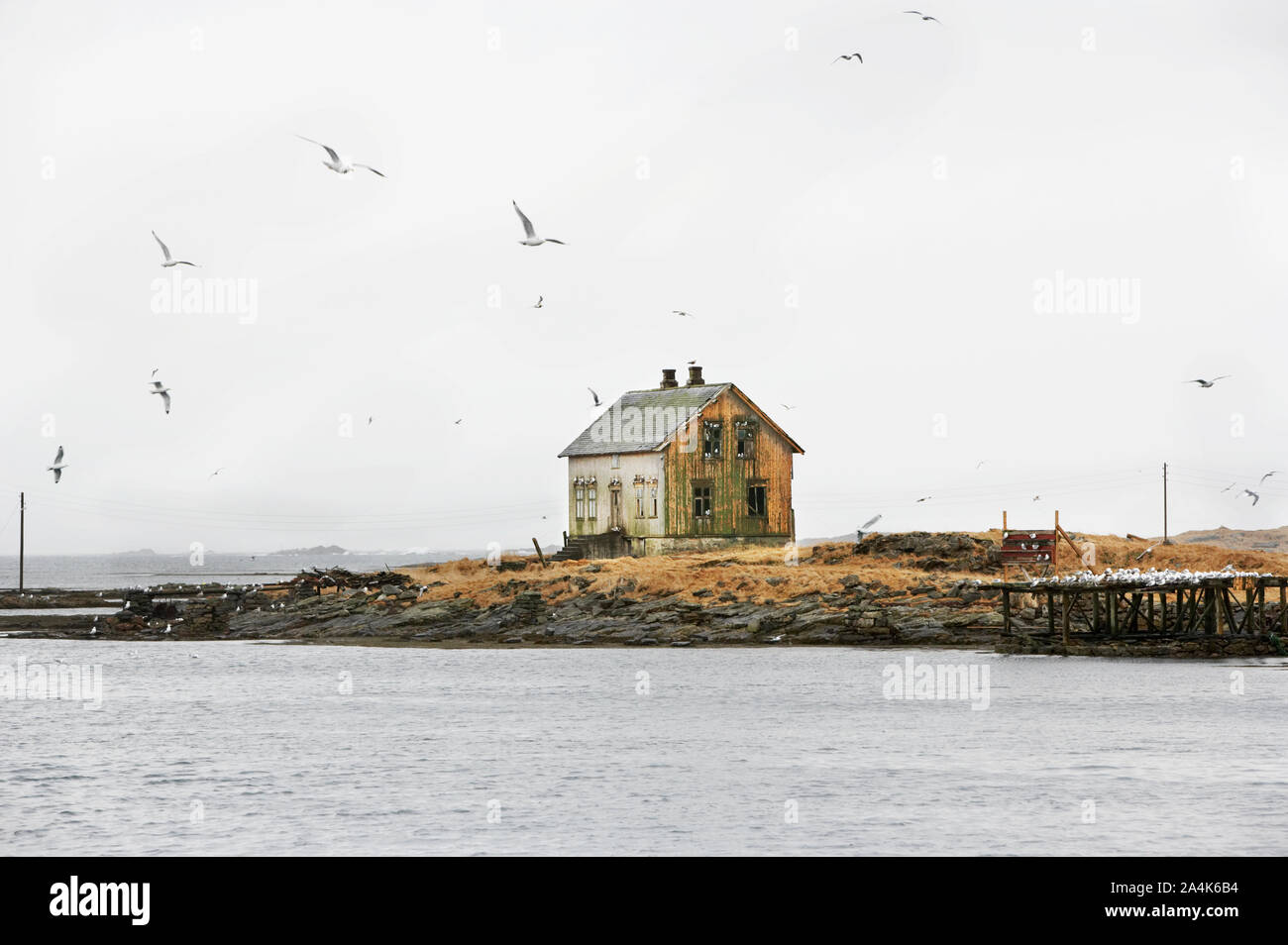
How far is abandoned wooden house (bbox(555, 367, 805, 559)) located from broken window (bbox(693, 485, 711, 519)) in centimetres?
4

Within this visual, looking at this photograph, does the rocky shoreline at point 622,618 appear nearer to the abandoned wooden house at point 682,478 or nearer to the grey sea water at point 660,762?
the grey sea water at point 660,762

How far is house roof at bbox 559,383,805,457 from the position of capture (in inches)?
2662

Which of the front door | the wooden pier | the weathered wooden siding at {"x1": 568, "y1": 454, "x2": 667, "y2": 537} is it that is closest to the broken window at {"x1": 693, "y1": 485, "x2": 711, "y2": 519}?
the weathered wooden siding at {"x1": 568, "y1": 454, "x2": 667, "y2": 537}

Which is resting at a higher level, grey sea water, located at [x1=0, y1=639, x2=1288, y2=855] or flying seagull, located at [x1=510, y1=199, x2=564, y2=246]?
flying seagull, located at [x1=510, y1=199, x2=564, y2=246]

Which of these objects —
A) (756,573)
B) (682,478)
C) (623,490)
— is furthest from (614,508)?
(756,573)

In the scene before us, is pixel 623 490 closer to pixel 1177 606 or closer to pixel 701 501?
pixel 701 501

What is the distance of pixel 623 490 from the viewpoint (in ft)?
224

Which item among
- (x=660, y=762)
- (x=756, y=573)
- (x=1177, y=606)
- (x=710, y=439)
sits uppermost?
(x=710, y=439)

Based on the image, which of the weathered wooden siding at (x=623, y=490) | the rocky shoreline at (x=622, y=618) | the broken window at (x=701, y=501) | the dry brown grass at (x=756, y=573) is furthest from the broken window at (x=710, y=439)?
the rocky shoreline at (x=622, y=618)

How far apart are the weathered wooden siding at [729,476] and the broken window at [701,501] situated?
0.61 ft

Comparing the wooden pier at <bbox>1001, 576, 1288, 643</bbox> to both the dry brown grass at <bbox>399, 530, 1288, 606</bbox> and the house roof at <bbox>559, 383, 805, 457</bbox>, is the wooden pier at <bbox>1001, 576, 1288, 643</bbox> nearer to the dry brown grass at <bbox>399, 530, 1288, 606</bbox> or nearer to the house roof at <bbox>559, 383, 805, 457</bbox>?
the dry brown grass at <bbox>399, 530, 1288, 606</bbox>

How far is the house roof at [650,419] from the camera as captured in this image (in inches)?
2662

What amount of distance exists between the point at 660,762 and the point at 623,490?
126ft

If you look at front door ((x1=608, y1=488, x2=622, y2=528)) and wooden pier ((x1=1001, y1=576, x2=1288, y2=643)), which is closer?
wooden pier ((x1=1001, y1=576, x2=1288, y2=643))
